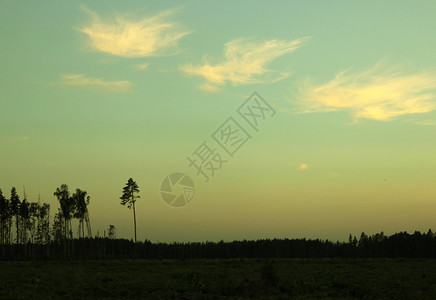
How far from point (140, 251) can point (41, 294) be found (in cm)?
12371

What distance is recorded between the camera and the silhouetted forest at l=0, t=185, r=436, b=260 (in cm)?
10862

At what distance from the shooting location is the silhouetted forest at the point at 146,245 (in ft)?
356

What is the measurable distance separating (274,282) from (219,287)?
14.0 feet

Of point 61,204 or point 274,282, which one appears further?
point 61,204

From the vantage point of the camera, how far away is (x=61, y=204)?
347ft

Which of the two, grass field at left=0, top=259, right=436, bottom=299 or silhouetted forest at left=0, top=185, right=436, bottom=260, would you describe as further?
silhouetted forest at left=0, top=185, right=436, bottom=260

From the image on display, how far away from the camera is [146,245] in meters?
160

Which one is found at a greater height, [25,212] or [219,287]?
[25,212]

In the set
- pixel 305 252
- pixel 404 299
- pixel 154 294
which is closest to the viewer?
pixel 404 299

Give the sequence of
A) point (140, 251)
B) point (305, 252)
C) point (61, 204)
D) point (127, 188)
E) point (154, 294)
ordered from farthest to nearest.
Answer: point (305, 252), point (140, 251), point (61, 204), point (127, 188), point (154, 294)

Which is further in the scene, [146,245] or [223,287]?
[146,245]

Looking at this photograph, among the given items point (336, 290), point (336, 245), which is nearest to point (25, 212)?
point (336, 290)

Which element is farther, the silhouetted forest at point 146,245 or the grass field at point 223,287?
the silhouetted forest at point 146,245

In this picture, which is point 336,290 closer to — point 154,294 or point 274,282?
point 274,282
